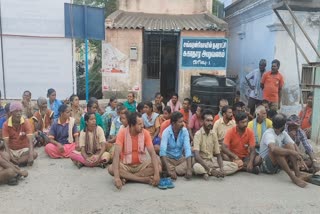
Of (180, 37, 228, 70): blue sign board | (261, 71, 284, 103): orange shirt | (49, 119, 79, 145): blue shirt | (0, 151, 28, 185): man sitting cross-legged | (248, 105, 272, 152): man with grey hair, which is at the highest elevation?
(180, 37, 228, 70): blue sign board

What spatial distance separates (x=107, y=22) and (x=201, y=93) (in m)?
3.63

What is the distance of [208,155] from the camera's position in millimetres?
5672

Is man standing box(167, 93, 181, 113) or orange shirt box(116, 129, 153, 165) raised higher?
man standing box(167, 93, 181, 113)

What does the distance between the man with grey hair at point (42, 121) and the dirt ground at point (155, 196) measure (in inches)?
64.9

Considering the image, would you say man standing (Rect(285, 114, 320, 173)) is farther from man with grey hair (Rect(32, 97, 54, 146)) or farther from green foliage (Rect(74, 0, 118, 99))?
green foliage (Rect(74, 0, 118, 99))

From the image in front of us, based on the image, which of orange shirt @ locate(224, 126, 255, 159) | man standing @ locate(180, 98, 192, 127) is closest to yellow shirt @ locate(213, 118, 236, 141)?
orange shirt @ locate(224, 126, 255, 159)

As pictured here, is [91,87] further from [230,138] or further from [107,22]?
[230,138]

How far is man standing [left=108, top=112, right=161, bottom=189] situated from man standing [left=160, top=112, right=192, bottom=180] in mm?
261

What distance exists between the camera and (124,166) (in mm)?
5168

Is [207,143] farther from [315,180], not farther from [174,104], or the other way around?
[174,104]

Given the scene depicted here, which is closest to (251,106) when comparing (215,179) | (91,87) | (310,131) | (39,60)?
(310,131)

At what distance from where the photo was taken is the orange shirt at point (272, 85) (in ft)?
27.5

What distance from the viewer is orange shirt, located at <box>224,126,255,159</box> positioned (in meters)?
5.76

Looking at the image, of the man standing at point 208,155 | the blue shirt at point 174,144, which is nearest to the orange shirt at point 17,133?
the blue shirt at point 174,144
